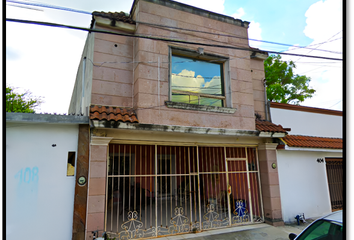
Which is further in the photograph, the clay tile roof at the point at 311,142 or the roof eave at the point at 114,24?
the clay tile roof at the point at 311,142

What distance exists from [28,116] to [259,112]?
23.3 feet

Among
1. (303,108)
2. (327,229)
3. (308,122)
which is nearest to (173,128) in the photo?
(327,229)

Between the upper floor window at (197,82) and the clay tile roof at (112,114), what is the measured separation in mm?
1401

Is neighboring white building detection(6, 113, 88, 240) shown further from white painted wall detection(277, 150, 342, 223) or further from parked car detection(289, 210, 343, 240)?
white painted wall detection(277, 150, 342, 223)

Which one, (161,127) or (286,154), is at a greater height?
(161,127)

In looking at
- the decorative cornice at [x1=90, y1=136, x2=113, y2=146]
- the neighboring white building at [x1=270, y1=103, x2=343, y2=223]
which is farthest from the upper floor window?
the neighboring white building at [x1=270, y1=103, x2=343, y2=223]

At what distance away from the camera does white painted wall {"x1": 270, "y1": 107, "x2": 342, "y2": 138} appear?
808cm

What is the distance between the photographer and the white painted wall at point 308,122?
8.08m

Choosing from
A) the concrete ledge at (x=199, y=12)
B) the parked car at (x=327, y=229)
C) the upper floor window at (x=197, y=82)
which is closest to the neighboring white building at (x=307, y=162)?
the upper floor window at (x=197, y=82)

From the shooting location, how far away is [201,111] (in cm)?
626

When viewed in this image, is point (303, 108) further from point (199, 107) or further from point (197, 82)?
point (199, 107)

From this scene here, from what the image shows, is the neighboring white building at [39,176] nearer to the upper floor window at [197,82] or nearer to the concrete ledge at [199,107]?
the concrete ledge at [199,107]
